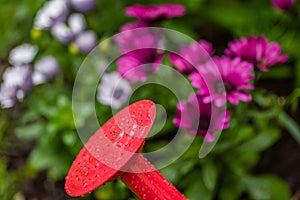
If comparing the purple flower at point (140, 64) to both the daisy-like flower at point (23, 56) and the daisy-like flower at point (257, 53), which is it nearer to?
the daisy-like flower at point (257, 53)

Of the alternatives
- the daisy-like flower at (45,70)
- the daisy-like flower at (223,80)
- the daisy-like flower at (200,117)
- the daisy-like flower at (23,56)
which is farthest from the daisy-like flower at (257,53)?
the daisy-like flower at (23,56)

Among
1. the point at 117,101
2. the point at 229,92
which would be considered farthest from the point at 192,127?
the point at 117,101

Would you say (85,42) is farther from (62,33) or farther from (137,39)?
(137,39)

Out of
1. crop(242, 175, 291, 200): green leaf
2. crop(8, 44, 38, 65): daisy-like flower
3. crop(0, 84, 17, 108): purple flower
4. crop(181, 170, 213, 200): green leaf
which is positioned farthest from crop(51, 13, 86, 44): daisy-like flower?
crop(242, 175, 291, 200): green leaf

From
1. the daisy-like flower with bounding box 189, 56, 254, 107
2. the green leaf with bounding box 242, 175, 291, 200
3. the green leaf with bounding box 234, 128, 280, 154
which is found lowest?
the green leaf with bounding box 242, 175, 291, 200

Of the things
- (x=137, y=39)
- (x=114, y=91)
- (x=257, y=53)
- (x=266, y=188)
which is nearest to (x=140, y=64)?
(x=137, y=39)

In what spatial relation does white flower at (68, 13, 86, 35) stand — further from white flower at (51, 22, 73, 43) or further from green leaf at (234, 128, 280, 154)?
green leaf at (234, 128, 280, 154)
